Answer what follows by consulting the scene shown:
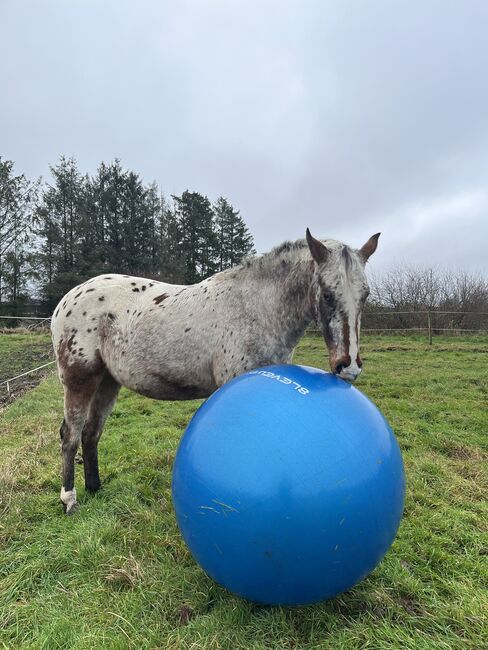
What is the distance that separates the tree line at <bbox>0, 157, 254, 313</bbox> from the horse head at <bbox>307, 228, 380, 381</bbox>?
30601mm

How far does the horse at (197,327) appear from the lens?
287 centimetres

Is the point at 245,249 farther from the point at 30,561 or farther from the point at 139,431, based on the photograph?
the point at 30,561

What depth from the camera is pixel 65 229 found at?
3628cm

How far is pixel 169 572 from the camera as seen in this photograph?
2803 mm

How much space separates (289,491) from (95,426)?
3.07 meters

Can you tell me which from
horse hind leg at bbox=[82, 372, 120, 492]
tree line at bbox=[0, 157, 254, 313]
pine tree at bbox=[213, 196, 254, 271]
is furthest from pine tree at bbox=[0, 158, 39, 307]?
horse hind leg at bbox=[82, 372, 120, 492]

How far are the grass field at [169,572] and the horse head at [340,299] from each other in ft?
4.69

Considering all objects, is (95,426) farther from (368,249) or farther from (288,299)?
(368,249)

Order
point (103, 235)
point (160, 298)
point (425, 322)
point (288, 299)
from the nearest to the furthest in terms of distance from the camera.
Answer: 1. point (288, 299)
2. point (160, 298)
3. point (425, 322)
4. point (103, 235)

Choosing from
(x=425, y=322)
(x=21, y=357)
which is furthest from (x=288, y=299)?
(x=425, y=322)

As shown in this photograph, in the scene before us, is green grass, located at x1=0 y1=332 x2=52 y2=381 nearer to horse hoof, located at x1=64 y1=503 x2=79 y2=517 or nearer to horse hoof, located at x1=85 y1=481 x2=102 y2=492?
horse hoof, located at x1=85 y1=481 x2=102 y2=492

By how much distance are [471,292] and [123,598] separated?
23.4m

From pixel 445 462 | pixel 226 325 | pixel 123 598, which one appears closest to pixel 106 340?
pixel 226 325

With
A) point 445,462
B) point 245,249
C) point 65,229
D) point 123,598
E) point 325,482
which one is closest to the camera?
point 325,482
